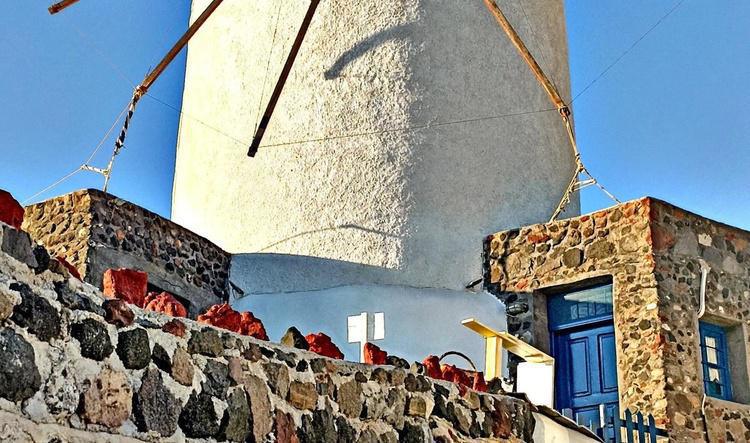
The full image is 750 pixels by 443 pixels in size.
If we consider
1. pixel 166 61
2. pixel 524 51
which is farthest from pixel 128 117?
pixel 524 51

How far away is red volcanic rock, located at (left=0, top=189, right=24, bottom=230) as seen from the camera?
12.9 ft

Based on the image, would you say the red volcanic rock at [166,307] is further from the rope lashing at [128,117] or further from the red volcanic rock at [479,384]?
the rope lashing at [128,117]

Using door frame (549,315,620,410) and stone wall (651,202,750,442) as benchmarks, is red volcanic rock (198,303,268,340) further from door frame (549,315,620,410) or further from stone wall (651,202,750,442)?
door frame (549,315,620,410)

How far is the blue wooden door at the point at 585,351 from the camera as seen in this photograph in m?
10.4

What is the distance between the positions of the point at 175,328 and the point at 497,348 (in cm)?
472

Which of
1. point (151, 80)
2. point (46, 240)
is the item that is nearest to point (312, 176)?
point (151, 80)

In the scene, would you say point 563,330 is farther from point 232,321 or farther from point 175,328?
point 175,328

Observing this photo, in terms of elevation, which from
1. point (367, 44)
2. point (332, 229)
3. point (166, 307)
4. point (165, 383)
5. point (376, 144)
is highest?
point (367, 44)

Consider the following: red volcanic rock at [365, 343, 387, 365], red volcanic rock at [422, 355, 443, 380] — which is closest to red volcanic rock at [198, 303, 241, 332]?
red volcanic rock at [365, 343, 387, 365]

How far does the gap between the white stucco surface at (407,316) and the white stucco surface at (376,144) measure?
17cm

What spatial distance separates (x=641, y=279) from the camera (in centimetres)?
1018

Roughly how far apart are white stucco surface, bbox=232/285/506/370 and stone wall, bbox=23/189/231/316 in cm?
102

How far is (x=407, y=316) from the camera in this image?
11.3m

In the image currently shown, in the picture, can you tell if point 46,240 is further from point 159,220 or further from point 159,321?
point 159,321
